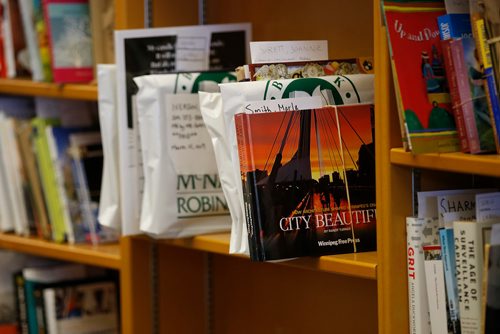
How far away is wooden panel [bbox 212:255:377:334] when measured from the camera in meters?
1.86

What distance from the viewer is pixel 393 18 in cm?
137

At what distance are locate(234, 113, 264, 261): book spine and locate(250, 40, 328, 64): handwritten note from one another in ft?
0.43

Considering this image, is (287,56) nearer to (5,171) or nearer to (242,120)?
(242,120)

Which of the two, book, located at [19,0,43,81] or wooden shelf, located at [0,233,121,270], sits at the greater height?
book, located at [19,0,43,81]

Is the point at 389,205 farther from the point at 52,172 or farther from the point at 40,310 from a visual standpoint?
the point at 40,310

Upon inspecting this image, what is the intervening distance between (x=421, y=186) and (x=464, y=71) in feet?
0.68

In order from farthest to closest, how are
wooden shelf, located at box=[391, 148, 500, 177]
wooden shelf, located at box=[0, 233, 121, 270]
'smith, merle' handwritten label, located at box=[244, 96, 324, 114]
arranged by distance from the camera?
wooden shelf, located at box=[0, 233, 121, 270], 'smith, merle' handwritten label, located at box=[244, 96, 324, 114], wooden shelf, located at box=[391, 148, 500, 177]

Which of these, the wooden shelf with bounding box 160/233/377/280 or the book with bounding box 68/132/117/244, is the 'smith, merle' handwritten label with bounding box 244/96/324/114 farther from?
the book with bounding box 68/132/117/244

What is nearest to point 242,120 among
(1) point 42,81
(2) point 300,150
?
(2) point 300,150

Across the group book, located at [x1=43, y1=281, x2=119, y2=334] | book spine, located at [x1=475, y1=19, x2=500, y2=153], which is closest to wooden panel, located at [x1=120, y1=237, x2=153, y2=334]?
book, located at [x1=43, y1=281, x2=119, y2=334]

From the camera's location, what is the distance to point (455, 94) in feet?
4.40

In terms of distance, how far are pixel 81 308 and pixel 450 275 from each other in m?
1.09

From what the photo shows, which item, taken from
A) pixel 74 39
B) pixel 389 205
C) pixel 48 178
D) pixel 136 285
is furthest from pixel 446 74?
pixel 48 178

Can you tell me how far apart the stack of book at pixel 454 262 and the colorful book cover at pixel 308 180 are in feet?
0.43
